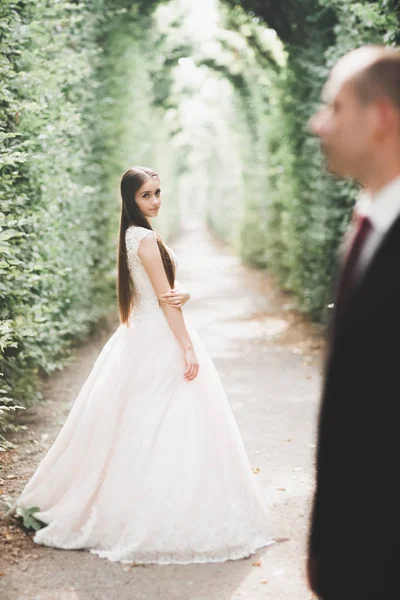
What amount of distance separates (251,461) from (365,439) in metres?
4.33

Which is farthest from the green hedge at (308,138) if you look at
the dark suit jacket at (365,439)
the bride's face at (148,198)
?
the dark suit jacket at (365,439)

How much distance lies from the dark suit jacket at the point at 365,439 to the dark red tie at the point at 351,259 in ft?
0.13

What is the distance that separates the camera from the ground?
378 cm

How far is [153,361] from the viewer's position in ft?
14.3

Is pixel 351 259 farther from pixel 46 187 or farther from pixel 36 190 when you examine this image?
pixel 46 187

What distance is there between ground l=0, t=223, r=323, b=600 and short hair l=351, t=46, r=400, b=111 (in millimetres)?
2859

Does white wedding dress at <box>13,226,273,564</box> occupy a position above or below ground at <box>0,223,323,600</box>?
above

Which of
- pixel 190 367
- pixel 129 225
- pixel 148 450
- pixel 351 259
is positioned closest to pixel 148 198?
pixel 129 225

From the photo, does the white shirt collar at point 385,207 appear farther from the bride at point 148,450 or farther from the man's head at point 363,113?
→ the bride at point 148,450

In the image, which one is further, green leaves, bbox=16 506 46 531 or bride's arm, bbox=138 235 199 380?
green leaves, bbox=16 506 46 531

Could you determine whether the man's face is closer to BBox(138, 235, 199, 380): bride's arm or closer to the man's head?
→ the man's head

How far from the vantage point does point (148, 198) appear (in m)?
4.42

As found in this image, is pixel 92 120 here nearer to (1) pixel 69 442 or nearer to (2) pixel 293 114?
(2) pixel 293 114

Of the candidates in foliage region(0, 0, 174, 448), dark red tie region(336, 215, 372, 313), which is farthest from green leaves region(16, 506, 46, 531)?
dark red tie region(336, 215, 372, 313)
